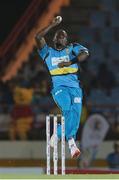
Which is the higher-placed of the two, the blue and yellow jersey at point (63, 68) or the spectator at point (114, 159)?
the blue and yellow jersey at point (63, 68)

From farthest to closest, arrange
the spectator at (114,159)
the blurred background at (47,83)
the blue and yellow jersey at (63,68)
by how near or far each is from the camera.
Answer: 1. the blurred background at (47,83)
2. the spectator at (114,159)
3. the blue and yellow jersey at (63,68)

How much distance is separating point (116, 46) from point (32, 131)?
218 inches

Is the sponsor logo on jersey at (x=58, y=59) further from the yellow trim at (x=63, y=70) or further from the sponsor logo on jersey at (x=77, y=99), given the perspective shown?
the sponsor logo on jersey at (x=77, y=99)

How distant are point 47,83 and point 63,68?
29.5 feet

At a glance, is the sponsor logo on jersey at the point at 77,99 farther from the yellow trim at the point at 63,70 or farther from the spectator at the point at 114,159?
the spectator at the point at 114,159

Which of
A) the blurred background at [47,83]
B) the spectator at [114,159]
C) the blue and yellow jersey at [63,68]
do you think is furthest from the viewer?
the blurred background at [47,83]

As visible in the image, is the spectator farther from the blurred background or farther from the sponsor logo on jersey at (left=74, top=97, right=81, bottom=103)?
the sponsor logo on jersey at (left=74, top=97, right=81, bottom=103)

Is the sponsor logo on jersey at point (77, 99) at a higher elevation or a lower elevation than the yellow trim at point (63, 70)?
lower

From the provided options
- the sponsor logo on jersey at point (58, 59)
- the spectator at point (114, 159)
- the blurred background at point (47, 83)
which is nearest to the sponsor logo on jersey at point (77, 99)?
the sponsor logo on jersey at point (58, 59)

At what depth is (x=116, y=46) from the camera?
23.8m

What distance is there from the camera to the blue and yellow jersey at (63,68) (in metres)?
11.8

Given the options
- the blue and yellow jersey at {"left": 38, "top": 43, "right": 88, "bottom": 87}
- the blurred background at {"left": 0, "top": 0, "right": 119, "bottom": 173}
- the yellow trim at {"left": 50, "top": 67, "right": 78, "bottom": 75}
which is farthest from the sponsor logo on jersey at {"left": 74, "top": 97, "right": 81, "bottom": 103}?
the blurred background at {"left": 0, "top": 0, "right": 119, "bottom": 173}

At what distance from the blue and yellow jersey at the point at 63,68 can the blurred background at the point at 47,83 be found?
4.11 m

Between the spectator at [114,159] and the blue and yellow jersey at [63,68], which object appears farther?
the spectator at [114,159]
